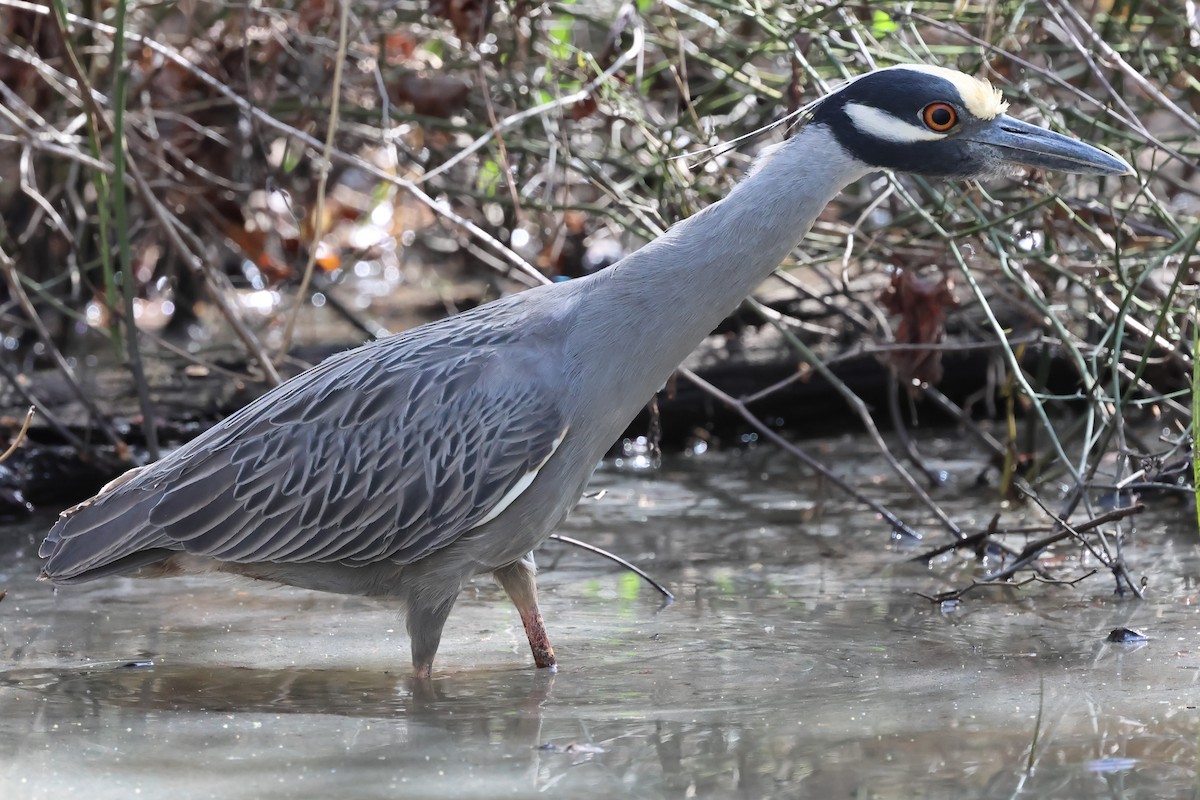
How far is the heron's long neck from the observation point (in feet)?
15.1

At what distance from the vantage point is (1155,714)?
3.96m

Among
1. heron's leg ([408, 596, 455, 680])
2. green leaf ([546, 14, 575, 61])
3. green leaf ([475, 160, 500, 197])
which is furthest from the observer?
green leaf ([475, 160, 500, 197])

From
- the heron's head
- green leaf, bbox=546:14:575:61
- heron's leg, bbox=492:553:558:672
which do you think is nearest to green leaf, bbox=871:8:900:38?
green leaf, bbox=546:14:575:61

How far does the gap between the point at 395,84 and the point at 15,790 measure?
4.93 meters

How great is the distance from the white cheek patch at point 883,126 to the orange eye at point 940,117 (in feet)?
0.09

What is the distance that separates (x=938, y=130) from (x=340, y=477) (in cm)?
221

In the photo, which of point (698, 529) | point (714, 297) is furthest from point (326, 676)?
point (698, 529)

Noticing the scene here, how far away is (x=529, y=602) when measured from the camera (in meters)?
4.91

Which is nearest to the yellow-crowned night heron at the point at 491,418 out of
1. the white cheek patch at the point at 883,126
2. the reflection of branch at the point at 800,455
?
the white cheek patch at the point at 883,126

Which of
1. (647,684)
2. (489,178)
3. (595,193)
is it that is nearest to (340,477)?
(647,684)

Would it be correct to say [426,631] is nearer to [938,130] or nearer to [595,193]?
[938,130]

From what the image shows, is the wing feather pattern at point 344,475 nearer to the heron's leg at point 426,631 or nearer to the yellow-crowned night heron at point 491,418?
the yellow-crowned night heron at point 491,418

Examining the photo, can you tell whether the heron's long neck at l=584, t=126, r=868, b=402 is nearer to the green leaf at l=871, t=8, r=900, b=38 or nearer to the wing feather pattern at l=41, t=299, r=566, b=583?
the wing feather pattern at l=41, t=299, r=566, b=583

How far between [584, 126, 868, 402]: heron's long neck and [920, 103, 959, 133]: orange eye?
0.79 feet
